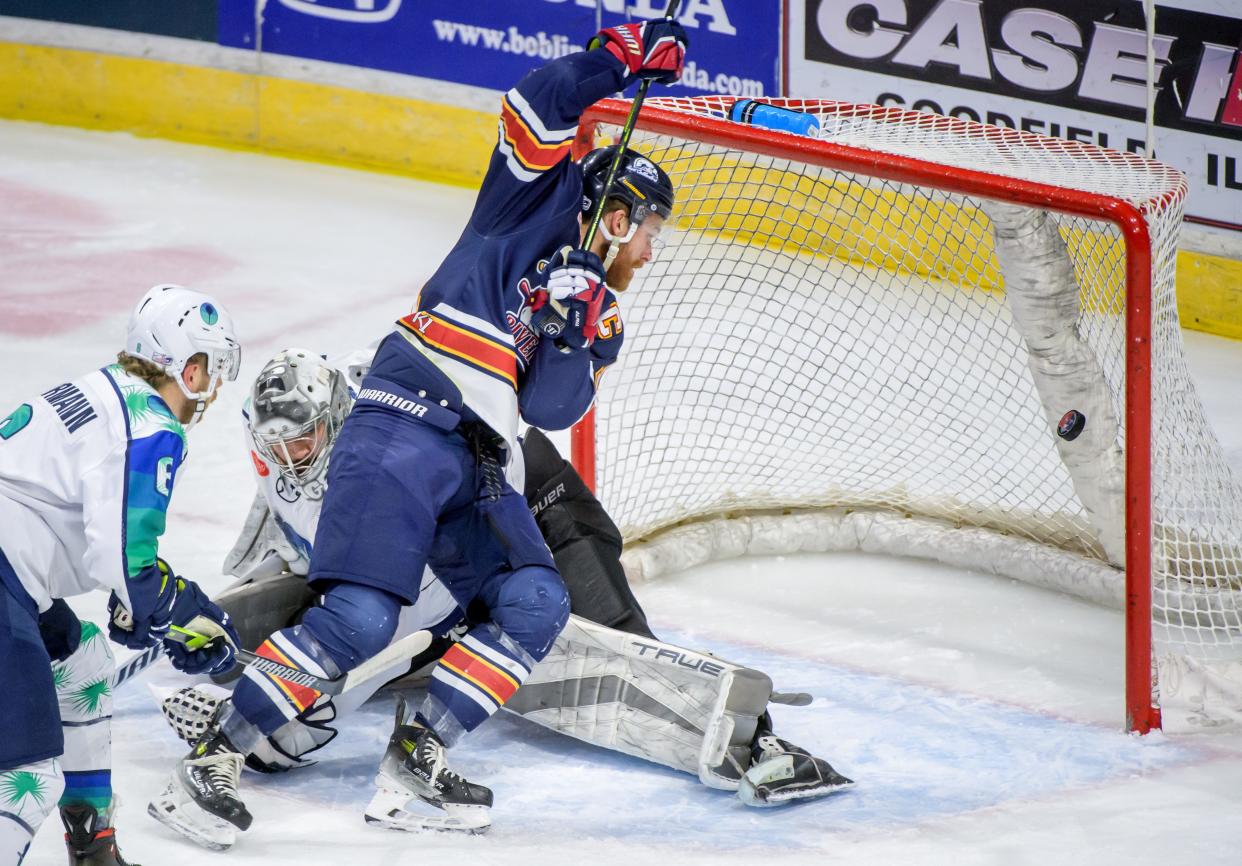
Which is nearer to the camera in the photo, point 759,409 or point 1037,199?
point 1037,199

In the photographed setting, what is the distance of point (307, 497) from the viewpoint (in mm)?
3840

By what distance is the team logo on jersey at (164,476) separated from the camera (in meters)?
2.91

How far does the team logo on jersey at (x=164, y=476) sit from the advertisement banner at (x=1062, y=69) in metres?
4.11

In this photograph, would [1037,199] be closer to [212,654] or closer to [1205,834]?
[1205,834]

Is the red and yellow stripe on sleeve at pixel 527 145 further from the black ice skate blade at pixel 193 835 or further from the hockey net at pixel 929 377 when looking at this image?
the black ice skate blade at pixel 193 835

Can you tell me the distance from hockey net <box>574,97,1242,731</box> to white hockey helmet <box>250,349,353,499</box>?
102 centimetres

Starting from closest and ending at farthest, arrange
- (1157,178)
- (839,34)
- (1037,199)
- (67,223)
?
(1037,199)
(1157,178)
(839,34)
(67,223)

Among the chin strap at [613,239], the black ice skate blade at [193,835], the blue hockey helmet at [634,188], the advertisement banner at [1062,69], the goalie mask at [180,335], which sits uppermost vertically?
the advertisement banner at [1062,69]

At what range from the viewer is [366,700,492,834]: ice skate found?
3.39 meters

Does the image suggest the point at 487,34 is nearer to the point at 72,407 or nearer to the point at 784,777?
the point at 784,777

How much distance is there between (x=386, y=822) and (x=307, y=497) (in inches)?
30.2

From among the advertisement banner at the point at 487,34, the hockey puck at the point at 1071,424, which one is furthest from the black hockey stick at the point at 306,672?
the advertisement banner at the point at 487,34

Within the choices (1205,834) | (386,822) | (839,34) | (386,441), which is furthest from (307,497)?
(839,34)

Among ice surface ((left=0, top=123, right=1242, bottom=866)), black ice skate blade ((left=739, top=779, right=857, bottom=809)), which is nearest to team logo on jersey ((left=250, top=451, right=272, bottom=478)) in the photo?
ice surface ((left=0, top=123, right=1242, bottom=866))
